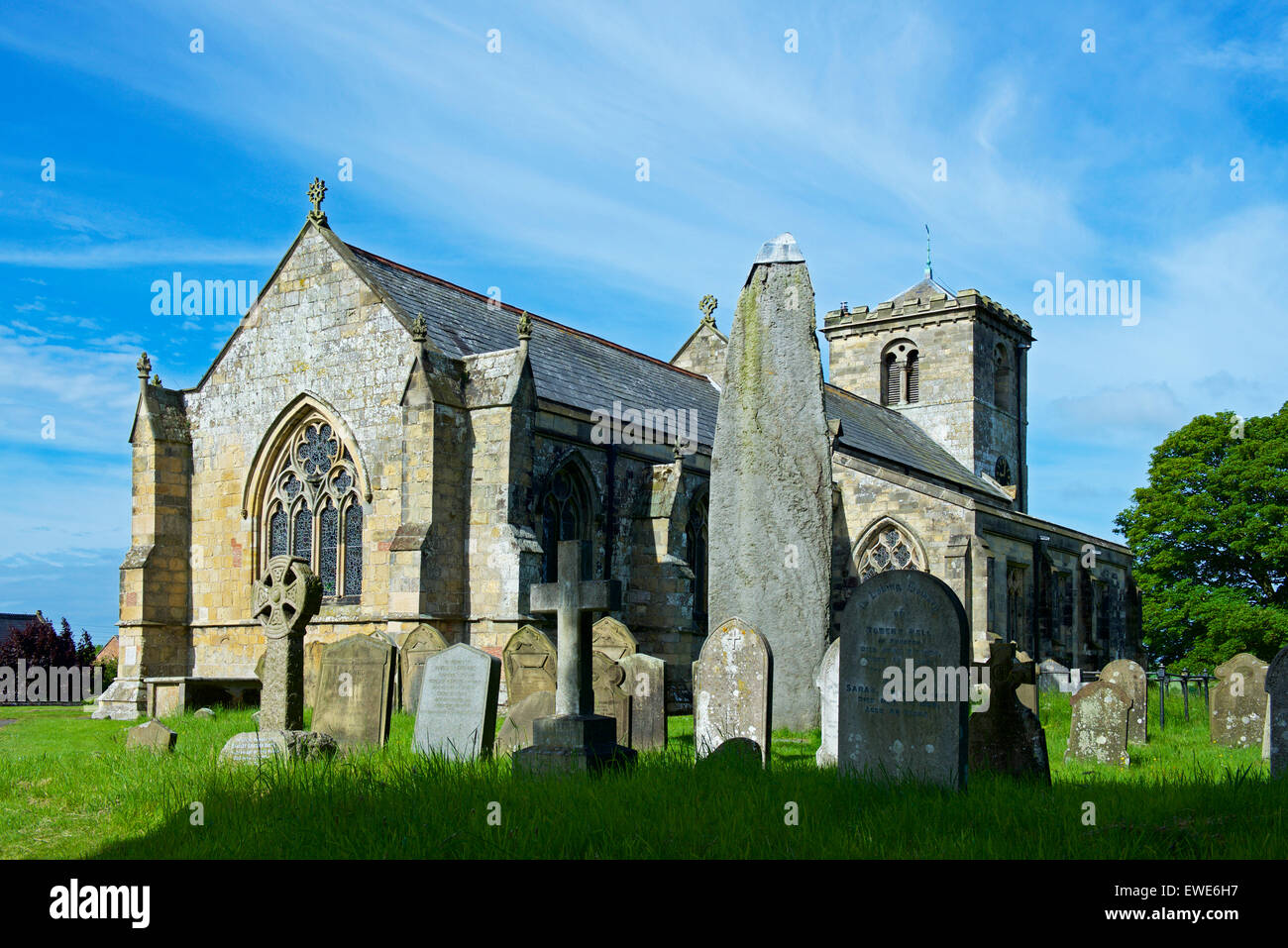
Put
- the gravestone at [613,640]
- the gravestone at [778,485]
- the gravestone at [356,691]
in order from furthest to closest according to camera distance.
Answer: the gravestone at [613,640]
the gravestone at [778,485]
the gravestone at [356,691]

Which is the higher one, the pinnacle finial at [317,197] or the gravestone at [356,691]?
the pinnacle finial at [317,197]

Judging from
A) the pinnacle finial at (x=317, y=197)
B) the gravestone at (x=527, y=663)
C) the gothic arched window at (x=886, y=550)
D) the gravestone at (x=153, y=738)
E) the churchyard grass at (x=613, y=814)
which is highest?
the pinnacle finial at (x=317, y=197)

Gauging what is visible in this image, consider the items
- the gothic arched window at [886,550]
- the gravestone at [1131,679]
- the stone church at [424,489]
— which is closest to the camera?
the gravestone at [1131,679]

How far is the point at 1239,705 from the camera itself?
14148mm

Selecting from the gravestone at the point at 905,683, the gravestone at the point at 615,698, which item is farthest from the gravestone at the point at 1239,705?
the gravestone at the point at 905,683

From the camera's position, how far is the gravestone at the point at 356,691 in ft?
37.3

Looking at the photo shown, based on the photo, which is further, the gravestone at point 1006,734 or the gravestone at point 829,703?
the gravestone at point 829,703

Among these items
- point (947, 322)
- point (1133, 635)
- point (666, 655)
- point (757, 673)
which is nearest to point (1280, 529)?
point (1133, 635)

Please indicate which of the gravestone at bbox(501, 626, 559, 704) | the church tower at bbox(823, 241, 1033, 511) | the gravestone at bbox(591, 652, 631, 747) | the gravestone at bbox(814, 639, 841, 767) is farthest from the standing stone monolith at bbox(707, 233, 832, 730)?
the church tower at bbox(823, 241, 1033, 511)

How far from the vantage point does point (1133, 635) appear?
34.5 meters

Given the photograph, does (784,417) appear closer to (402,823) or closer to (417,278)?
(402,823)

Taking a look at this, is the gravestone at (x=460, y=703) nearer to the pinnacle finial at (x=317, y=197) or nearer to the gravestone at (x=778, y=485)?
the gravestone at (x=778, y=485)

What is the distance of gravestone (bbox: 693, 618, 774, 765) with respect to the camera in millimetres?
10391

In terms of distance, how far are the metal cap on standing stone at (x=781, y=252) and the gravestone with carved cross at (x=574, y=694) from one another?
5822mm
